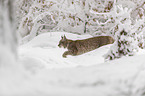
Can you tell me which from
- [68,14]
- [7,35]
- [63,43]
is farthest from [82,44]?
[7,35]

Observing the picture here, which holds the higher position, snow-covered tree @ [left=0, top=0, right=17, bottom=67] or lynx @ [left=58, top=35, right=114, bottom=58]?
snow-covered tree @ [left=0, top=0, right=17, bottom=67]

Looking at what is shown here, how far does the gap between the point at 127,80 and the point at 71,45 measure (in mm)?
3991

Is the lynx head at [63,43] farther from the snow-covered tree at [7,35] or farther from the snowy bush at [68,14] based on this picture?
the snow-covered tree at [7,35]

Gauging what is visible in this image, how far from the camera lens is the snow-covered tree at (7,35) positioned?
868 mm

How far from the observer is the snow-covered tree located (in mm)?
868

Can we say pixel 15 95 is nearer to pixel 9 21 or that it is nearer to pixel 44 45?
pixel 9 21

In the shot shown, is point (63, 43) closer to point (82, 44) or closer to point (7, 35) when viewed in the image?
point (82, 44)

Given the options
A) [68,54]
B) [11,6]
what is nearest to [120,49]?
[68,54]

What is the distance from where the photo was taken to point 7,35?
0.89m

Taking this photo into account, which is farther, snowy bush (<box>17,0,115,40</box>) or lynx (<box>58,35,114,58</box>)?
snowy bush (<box>17,0,115,40</box>)

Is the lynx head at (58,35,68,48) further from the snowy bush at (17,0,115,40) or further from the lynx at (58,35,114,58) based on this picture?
the snowy bush at (17,0,115,40)

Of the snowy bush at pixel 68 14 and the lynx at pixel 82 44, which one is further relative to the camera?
the snowy bush at pixel 68 14

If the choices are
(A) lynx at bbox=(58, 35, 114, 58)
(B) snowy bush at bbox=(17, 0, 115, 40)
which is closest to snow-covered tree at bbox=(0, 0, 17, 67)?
(A) lynx at bbox=(58, 35, 114, 58)

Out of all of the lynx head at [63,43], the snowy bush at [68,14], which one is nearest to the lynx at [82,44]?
the lynx head at [63,43]
